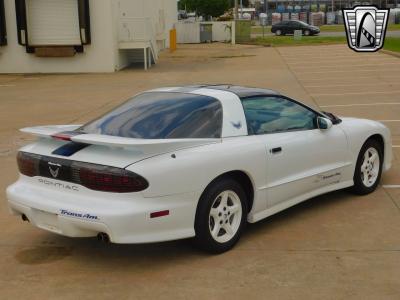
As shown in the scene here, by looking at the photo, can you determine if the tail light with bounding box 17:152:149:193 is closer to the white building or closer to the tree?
the white building

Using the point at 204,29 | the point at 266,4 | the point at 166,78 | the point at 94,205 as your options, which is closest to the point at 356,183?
the point at 94,205

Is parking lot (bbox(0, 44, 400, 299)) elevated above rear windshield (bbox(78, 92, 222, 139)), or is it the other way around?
rear windshield (bbox(78, 92, 222, 139))

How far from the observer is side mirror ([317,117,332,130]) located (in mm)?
5918

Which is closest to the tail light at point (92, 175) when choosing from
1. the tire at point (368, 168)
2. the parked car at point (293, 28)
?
the tire at point (368, 168)

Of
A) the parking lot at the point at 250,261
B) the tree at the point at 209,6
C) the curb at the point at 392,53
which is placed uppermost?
the tree at the point at 209,6

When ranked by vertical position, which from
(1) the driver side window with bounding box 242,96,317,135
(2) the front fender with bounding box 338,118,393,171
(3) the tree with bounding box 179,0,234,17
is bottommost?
(2) the front fender with bounding box 338,118,393,171

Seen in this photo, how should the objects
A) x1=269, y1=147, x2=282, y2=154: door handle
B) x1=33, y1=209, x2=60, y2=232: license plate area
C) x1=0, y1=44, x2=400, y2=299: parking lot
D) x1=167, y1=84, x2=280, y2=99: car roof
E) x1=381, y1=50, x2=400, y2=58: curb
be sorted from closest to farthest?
x1=0, y1=44, x2=400, y2=299: parking lot → x1=33, y1=209, x2=60, y2=232: license plate area → x1=269, y1=147, x2=282, y2=154: door handle → x1=167, y1=84, x2=280, y2=99: car roof → x1=381, y1=50, x2=400, y2=58: curb

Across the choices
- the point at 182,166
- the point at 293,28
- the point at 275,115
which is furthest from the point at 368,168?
the point at 293,28

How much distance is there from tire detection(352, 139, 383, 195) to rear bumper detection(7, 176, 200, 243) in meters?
2.50

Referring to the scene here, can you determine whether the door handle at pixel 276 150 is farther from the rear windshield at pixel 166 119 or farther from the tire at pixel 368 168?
the tire at pixel 368 168

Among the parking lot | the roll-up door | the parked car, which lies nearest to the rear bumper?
the parking lot

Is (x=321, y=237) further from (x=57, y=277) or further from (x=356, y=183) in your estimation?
(x=57, y=277)

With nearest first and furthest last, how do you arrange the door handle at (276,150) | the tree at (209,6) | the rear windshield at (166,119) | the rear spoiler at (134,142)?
the rear spoiler at (134,142), the rear windshield at (166,119), the door handle at (276,150), the tree at (209,6)

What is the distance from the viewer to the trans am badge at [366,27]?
2436 centimetres
